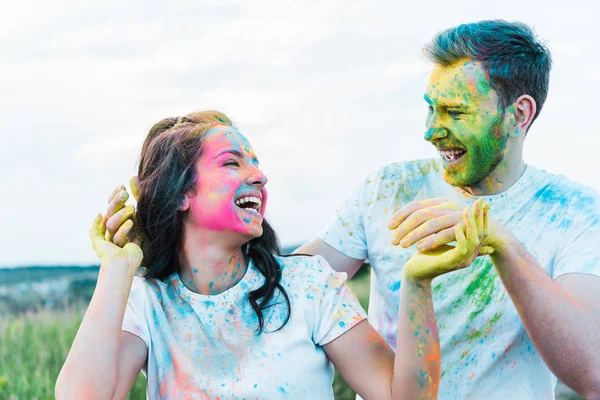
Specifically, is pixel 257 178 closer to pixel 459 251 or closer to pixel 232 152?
→ pixel 232 152

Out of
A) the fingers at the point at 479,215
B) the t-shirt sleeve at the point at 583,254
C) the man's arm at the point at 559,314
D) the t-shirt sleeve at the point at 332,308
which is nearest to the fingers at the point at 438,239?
the fingers at the point at 479,215

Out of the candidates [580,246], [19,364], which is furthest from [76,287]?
[580,246]

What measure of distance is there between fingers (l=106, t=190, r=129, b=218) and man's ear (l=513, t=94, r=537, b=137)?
1694 millimetres

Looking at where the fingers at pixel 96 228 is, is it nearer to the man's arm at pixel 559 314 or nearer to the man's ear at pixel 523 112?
the man's arm at pixel 559 314

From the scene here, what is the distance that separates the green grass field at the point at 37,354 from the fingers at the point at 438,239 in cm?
390

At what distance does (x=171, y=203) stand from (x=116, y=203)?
0.21 meters

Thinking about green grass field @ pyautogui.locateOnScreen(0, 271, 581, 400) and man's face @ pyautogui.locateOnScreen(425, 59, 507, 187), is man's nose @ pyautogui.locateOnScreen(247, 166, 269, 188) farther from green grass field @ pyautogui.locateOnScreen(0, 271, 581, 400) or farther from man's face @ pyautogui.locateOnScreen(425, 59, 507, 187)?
green grass field @ pyautogui.locateOnScreen(0, 271, 581, 400)

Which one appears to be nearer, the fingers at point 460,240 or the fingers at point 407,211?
the fingers at point 460,240

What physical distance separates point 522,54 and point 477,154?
0.51 metres

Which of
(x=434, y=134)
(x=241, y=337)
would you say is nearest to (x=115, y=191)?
(x=241, y=337)

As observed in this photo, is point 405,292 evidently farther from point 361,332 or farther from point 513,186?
point 513,186

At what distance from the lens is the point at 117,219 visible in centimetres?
286

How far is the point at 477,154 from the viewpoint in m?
3.27

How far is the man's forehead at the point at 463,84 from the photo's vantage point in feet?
10.7
